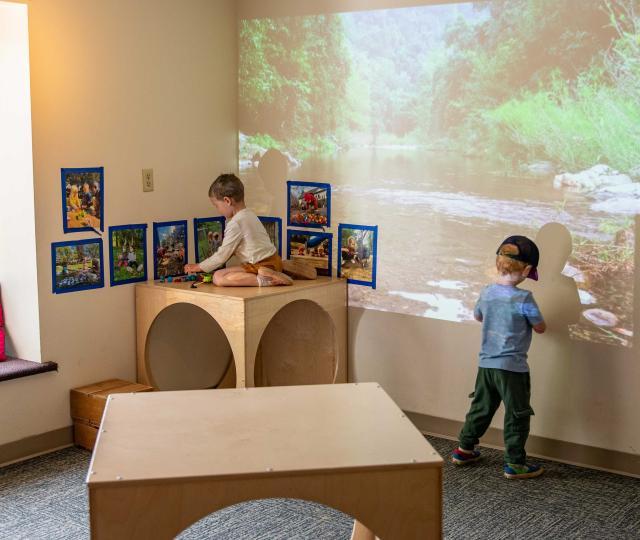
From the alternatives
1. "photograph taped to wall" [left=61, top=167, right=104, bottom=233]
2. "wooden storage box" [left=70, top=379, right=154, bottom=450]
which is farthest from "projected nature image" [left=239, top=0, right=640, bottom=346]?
"wooden storage box" [left=70, top=379, right=154, bottom=450]

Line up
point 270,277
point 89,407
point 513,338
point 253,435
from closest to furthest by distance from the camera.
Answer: point 253,435 → point 513,338 → point 89,407 → point 270,277

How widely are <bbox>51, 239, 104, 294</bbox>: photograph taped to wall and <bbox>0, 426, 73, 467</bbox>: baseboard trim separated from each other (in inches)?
27.1

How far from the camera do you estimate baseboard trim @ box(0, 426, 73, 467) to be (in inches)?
161

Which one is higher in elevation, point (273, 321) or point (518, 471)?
point (273, 321)

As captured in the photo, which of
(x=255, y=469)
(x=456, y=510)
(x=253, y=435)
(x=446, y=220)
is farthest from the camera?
(x=446, y=220)

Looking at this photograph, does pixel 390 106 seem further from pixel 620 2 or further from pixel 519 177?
pixel 620 2

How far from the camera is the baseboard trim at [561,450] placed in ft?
13.0

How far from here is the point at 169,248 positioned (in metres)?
4.78

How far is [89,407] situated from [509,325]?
2.00 metres

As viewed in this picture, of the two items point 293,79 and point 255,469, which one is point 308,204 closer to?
point 293,79

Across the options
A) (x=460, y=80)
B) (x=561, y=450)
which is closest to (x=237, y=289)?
(x=460, y=80)

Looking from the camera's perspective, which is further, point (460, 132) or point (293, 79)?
point (293, 79)

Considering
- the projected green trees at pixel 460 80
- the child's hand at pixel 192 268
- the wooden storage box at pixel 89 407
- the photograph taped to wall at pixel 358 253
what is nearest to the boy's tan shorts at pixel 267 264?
the child's hand at pixel 192 268

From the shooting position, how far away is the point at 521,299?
3906 mm
